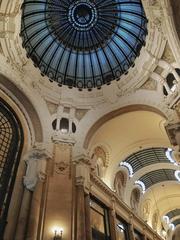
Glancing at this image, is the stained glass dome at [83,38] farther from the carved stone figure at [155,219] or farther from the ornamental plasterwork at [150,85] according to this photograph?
the carved stone figure at [155,219]

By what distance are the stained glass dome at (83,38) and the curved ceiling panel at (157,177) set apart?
9.67m

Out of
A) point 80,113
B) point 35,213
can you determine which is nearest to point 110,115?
point 80,113

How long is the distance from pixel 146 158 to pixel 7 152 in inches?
456

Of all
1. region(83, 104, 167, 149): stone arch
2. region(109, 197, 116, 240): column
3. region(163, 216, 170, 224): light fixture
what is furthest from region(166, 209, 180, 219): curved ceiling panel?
region(83, 104, 167, 149): stone arch

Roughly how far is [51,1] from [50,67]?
14.9 ft

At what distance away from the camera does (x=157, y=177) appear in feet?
72.4

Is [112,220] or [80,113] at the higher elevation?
[80,113]

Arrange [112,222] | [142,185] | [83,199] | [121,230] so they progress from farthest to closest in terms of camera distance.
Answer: [142,185]
[121,230]
[112,222]
[83,199]

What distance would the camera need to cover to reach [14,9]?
12961 mm

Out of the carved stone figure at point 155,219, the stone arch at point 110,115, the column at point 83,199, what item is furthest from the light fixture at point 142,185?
the column at point 83,199

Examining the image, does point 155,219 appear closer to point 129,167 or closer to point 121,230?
point 129,167

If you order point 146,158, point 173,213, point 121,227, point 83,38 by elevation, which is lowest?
point 121,227

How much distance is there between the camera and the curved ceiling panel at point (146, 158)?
62.7 feet

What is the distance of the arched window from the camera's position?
38.6 feet
